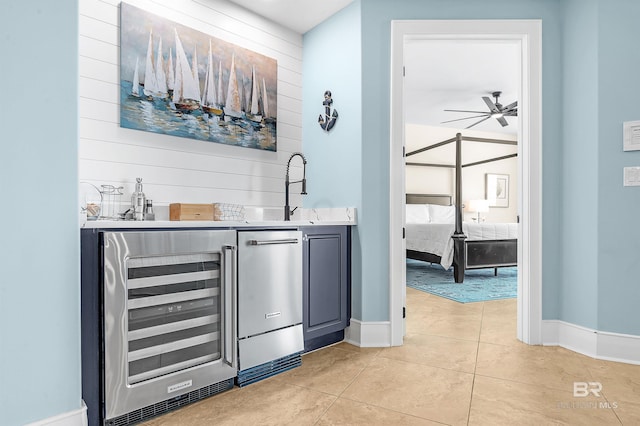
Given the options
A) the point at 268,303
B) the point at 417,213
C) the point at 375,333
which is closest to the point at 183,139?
the point at 268,303

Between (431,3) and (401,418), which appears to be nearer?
(401,418)

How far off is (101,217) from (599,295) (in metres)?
3.12

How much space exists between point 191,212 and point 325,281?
101cm

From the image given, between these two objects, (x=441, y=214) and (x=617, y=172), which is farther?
(x=441, y=214)

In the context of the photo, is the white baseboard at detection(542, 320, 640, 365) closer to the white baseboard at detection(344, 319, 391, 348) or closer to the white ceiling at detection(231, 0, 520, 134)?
the white baseboard at detection(344, 319, 391, 348)

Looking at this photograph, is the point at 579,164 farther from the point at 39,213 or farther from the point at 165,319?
the point at 39,213

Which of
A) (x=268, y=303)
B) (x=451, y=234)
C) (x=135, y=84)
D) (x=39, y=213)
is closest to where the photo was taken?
(x=39, y=213)

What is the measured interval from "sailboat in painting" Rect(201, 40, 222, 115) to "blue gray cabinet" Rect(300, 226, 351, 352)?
1.10 meters

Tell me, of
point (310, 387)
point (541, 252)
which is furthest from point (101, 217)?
point (541, 252)

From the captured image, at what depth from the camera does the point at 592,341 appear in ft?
8.07

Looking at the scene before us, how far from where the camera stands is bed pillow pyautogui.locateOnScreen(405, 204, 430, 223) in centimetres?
679

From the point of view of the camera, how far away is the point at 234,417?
170cm

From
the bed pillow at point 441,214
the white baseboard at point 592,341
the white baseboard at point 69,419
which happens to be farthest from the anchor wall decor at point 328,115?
the bed pillow at point 441,214

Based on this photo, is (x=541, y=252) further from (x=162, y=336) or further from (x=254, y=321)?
(x=162, y=336)
